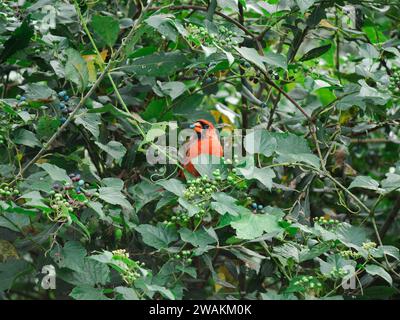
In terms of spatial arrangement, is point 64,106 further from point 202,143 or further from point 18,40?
point 202,143

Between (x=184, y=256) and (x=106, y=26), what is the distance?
77cm

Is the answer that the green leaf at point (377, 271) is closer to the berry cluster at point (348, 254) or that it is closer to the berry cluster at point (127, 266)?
the berry cluster at point (348, 254)

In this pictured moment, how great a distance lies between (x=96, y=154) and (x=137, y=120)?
0.46m

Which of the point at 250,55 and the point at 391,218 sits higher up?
the point at 250,55

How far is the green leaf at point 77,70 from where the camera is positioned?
2369 mm

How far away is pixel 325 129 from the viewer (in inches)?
112

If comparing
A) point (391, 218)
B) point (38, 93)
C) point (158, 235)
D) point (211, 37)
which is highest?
point (211, 37)

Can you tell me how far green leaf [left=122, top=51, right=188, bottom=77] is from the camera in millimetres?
2389

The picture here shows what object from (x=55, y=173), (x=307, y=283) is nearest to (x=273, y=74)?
(x=307, y=283)

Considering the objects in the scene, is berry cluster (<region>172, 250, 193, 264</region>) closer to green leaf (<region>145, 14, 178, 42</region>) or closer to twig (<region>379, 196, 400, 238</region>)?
green leaf (<region>145, 14, 178, 42</region>)

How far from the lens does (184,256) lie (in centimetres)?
224

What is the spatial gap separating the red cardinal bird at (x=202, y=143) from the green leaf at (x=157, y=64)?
1.57ft

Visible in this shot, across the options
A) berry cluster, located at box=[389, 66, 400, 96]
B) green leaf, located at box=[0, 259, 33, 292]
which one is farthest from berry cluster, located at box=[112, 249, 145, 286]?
berry cluster, located at box=[389, 66, 400, 96]
